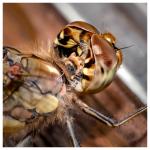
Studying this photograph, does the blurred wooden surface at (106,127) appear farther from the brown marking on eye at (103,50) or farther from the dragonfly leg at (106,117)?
the brown marking on eye at (103,50)

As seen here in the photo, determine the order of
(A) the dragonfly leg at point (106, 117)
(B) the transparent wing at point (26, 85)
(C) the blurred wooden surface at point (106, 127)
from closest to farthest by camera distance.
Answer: (B) the transparent wing at point (26, 85), (A) the dragonfly leg at point (106, 117), (C) the blurred wooden surface at point (106, 127)

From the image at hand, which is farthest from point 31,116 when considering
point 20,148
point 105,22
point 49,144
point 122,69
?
point 105,22

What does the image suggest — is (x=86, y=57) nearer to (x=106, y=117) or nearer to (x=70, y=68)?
A: (x=70, y=68)

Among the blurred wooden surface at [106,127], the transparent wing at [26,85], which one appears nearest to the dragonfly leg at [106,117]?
the blurred wooden surface at [106,127]

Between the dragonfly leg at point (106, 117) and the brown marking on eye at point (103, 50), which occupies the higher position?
the brown marking on eye at point (103, 50)

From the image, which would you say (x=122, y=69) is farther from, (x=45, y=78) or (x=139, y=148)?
(x=45, y=78)

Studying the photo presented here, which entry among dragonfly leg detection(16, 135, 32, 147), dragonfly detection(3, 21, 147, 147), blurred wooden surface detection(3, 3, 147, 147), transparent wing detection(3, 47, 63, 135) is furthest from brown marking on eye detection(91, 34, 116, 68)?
dragonfly leg detection(16, 135, 32, 147)

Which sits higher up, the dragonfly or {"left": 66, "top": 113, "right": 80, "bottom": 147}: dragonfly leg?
the dragonfly

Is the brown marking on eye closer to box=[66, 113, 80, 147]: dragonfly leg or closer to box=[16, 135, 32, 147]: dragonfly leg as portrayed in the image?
box=[66, 113, 80, 147]: dragonfly leg

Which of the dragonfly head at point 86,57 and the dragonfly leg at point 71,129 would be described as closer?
the dragonfly head at point 86,57
